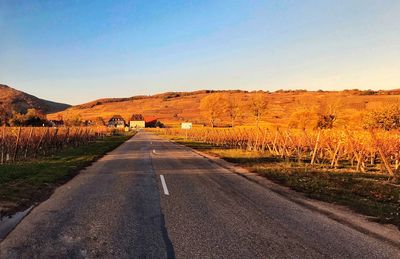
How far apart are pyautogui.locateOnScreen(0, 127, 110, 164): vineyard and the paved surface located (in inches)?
489

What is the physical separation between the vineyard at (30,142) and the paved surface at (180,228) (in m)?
12.4

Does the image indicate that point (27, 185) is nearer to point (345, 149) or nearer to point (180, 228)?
point (180, 228)

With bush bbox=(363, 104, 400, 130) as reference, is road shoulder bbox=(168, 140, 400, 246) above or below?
below

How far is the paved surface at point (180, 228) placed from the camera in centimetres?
561

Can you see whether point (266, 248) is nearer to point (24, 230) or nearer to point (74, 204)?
point (24, 230)

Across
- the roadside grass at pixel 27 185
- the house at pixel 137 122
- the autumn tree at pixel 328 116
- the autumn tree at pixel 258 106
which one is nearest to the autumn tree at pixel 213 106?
the autumn tree at pixel 258 106

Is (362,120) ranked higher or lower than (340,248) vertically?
higher

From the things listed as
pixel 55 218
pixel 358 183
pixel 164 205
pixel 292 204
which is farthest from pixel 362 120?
pixel 55 218

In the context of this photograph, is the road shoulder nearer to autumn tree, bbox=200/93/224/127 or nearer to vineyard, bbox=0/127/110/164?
vineyard, bbox=0/127/110/164

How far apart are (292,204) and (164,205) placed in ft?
10.9

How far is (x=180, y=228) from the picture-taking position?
693cm

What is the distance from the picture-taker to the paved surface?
5613 millimetres

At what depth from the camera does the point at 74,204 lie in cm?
913

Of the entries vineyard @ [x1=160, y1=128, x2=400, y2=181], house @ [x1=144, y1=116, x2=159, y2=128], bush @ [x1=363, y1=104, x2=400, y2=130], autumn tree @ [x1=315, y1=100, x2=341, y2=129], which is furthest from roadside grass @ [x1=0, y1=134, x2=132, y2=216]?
house @ [x1=144, y1=116, x2=159, y2=128]
